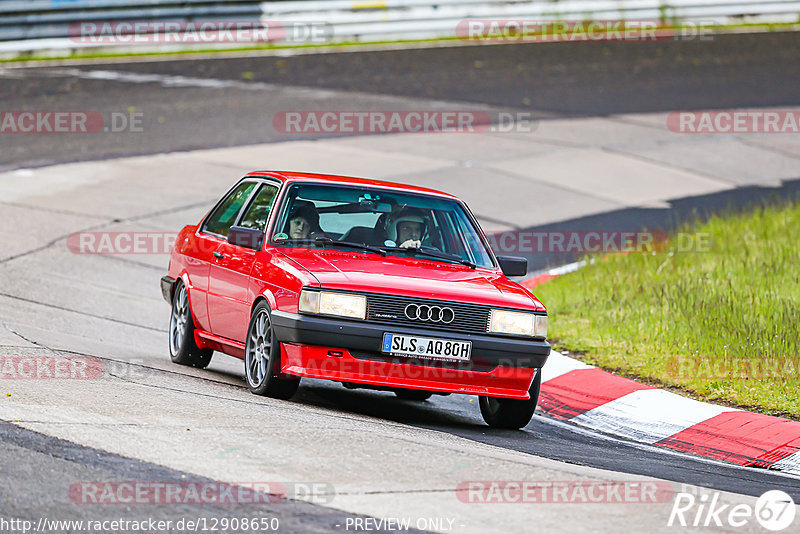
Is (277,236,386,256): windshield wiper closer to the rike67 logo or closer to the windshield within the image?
the windshield

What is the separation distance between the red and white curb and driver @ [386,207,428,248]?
156cm

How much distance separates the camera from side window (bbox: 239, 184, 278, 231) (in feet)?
28.5

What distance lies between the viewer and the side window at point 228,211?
9.20 metres

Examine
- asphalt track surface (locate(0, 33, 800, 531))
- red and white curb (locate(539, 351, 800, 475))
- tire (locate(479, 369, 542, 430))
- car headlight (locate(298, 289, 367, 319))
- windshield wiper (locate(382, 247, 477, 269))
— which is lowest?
red and white curb (locate(539, 351, 800, 475))

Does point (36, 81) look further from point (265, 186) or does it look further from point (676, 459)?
point (676, 459)

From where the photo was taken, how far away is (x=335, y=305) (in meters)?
7.38

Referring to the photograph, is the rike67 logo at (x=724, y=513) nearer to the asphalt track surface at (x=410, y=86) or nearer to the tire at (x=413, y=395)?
the tire at (x=413, y=395)

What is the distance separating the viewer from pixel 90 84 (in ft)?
72.7

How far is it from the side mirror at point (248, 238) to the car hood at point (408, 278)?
25cm

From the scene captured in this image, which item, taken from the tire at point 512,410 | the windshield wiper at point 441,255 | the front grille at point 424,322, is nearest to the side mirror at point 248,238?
the windshield wiper at point 441,255

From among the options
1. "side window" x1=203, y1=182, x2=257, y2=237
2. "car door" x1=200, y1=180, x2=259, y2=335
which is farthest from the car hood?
"side window" x1=203, y1=182, x2=257, y2=237

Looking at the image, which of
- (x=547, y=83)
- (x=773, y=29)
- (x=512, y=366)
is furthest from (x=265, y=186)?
(x=773, y=29)

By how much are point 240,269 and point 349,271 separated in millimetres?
1067

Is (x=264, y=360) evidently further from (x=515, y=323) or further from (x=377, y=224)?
(x=515, y=323)
